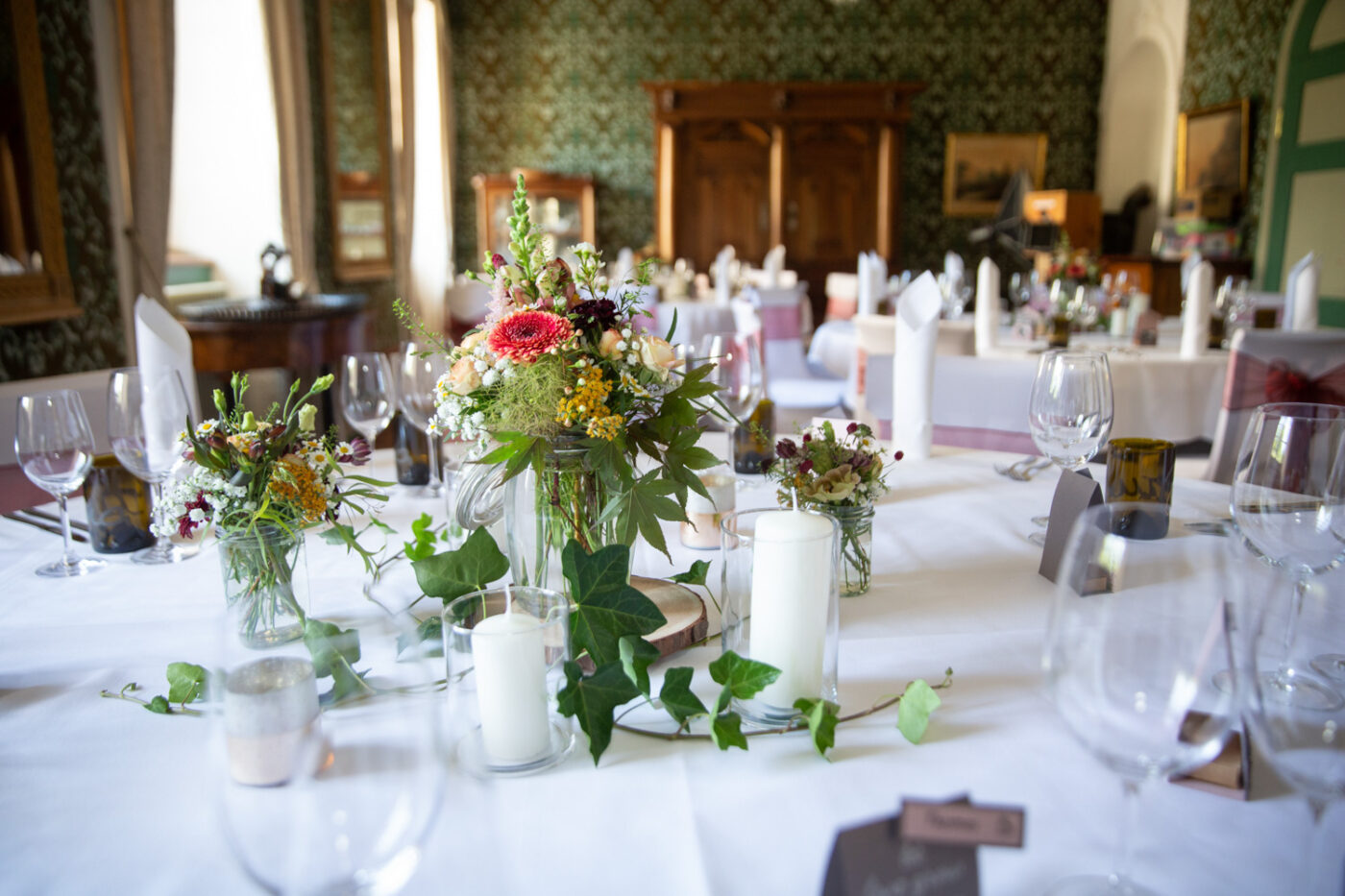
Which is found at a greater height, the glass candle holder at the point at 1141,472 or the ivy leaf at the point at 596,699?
the glass candle holder at the point at 1141,472

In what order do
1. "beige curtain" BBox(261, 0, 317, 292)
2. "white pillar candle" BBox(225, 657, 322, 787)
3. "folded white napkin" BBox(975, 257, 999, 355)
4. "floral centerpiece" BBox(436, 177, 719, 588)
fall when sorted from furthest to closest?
"beige curtain" BBox(261, 0, 317, 292) < "folded white napkin" BBox(975, 257, 999, 355) < "floral centerpiece" BBox(436, 177, 719, 588) < "white pillar candle" BBox(225, 657, 322, 787)

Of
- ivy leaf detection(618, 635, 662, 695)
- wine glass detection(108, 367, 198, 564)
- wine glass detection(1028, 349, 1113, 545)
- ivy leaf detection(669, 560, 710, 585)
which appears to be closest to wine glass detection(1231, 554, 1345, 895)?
ivy leaf detection(618, 635, 662, 695)

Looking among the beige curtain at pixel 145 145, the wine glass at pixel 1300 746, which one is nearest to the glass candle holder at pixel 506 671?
the wine glass at pixel 1300 746

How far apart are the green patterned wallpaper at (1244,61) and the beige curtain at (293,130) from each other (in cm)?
668

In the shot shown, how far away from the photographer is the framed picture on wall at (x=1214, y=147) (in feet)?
23.2

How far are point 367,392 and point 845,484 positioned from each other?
949mm

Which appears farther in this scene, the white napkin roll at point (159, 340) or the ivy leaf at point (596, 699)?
the white napkin roll at point (159, 340)

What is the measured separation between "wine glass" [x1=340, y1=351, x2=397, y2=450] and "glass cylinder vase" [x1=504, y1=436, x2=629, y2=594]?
2.47ft

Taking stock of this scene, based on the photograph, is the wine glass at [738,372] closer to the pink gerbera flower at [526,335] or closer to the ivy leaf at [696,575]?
the ivy leaf at [696,575]

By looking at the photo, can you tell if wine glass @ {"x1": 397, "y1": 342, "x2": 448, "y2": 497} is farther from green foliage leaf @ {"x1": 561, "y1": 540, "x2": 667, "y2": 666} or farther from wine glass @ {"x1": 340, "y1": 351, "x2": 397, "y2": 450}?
green foliage leaf @ {"x1": 561, "y1": 540, "x2": 667, "y2": 666}

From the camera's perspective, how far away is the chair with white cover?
83.3 inches

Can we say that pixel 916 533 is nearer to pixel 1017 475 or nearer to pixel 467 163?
pixel 1017 475

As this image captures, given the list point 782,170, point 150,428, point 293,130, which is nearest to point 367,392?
point 150,428

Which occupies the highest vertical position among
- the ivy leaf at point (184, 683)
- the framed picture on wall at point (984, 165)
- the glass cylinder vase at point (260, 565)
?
the framed picture on wall at point (984, 165)
